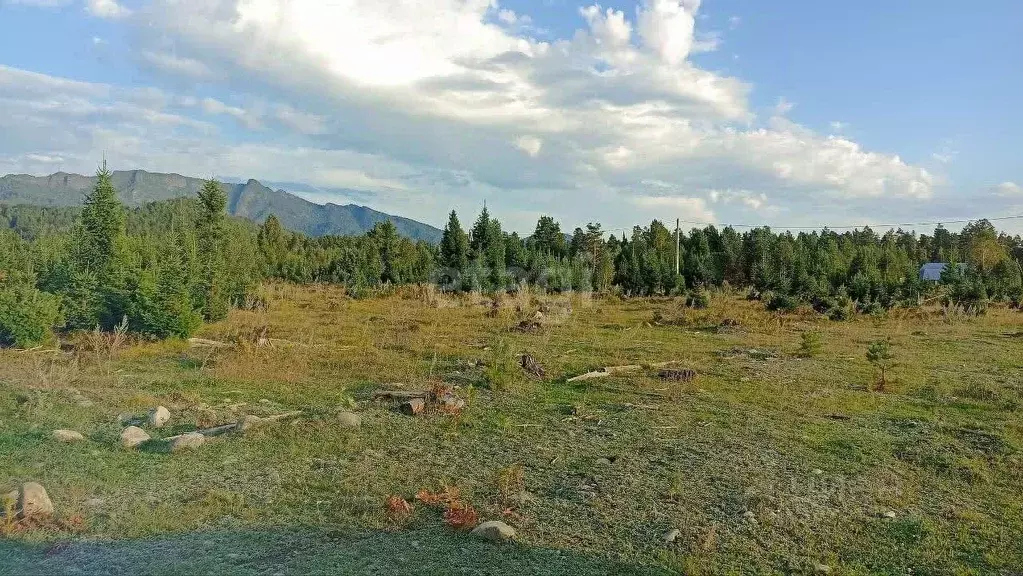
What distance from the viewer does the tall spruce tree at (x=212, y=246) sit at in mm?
19953

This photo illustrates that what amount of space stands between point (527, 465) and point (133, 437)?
174 inches

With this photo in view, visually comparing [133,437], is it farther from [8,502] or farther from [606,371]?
[606,371]

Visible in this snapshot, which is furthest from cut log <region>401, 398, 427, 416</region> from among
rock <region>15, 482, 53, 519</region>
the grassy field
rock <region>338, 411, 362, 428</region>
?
rock <region>15, 482, 53, 519</region>

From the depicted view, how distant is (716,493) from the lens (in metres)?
6.08

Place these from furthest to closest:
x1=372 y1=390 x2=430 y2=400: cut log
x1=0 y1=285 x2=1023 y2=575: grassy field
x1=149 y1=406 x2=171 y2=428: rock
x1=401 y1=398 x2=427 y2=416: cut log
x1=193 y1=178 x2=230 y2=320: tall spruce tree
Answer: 1. x1=193 y1=178 x2=230 y2=320: tall spruce tree
2. x1=372 y1=390 x2=430 y2=400: cut log
3. x1=401 y1=398 x2=427 y2=416: cut log
4. x1=149 y1=406 x2=171 y2=428: rock
5. x1=0 y1=285 x2=1023 y2=575: grassy field

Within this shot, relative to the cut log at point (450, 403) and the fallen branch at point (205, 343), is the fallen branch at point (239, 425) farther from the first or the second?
the fallen branch at point (205, 343)

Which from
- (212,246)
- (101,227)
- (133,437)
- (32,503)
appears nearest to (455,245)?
(212,246)

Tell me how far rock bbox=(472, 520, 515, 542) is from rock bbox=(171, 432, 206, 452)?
381 cm

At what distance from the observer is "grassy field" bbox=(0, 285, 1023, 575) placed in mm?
4715

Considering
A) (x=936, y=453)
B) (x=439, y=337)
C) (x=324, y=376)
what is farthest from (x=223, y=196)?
(x=936, y=453)

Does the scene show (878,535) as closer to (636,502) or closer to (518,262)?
(636,502)

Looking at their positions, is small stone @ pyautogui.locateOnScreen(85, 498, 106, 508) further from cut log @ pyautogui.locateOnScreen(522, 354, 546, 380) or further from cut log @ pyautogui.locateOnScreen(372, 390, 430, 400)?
cut log @ pyautogui.locateOnScreen(522, 354, 546, 380)

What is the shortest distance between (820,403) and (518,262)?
31.0 m

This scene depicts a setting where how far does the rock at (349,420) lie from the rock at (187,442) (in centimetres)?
161
